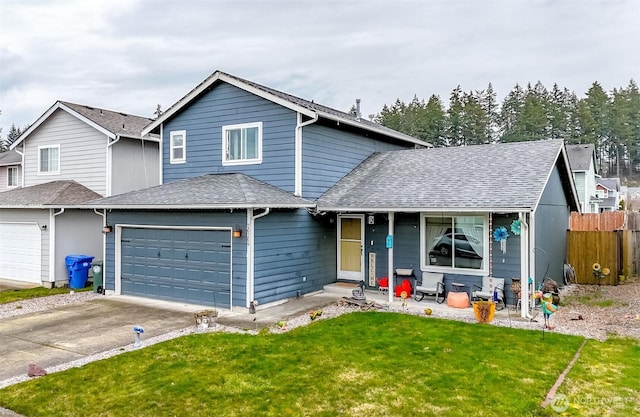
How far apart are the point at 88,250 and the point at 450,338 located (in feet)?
40.2

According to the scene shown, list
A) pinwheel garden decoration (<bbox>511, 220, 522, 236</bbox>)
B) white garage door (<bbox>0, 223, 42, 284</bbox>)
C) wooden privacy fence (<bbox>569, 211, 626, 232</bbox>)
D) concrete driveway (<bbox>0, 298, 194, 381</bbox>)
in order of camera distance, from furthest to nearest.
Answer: wooden privacy fence (<bbox>569, 211, 626, 232</bbox>) → white garage door (<bbox>0, 223, 42, 284</bbox>) → pinwheel garden decoration (<bbox>511, 220, 522, 236</bbox>) → concrete driveway (<bbox>0, 298, 194, 381</bbox>)

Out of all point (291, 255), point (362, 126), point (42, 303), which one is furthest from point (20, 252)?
point (362, 126)

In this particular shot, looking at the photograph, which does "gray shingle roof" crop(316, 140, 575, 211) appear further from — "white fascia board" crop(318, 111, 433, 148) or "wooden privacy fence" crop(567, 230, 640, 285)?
"wooden privacy fence" crop(567, 230, 640, 285)

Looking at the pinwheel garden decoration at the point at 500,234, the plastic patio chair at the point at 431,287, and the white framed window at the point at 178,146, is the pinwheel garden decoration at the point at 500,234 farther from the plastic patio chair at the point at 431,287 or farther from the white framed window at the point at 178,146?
the white framed window at the point at 178,146

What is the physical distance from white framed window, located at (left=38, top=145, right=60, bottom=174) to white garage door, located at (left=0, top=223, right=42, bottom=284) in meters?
2.65

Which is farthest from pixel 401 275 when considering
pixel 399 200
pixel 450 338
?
pixel 450 338

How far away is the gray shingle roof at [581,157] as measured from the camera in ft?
109

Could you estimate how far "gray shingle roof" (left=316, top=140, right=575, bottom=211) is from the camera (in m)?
9.86

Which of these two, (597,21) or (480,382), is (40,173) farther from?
(597,21)

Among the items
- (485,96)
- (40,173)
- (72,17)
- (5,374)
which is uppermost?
(485,96)

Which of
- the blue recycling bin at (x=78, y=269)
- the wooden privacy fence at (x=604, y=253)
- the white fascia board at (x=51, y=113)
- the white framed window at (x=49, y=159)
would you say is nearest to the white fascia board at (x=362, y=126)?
the wooden privacy fence at (x=604, y=253)

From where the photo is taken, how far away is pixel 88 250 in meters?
14.7

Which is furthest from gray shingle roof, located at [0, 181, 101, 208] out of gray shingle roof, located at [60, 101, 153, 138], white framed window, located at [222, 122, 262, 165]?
white framed window, located at [222, 122, 262, 165]

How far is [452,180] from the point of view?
37.4 feet
